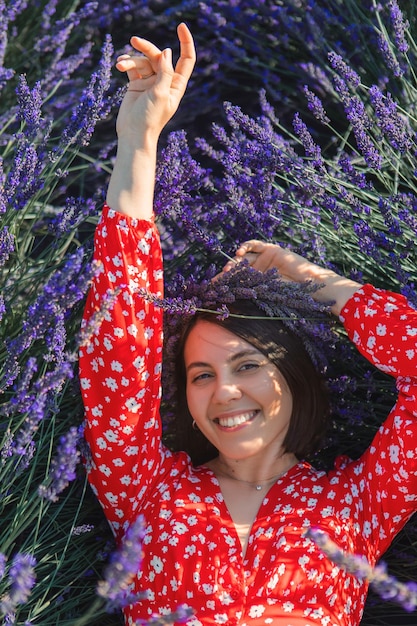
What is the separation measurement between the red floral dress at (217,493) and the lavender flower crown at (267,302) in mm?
77

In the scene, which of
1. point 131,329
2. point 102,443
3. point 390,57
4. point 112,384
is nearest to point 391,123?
point 390,57

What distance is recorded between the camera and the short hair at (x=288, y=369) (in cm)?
195

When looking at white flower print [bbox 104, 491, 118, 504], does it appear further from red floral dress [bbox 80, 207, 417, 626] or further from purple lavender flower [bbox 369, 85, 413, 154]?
purple lavender flower [bbox 369, 85, 413, 154]

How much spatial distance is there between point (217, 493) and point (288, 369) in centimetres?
30

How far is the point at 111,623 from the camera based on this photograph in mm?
2092

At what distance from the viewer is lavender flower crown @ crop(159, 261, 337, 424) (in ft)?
6.23

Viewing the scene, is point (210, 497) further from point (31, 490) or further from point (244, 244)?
point (244, 244)

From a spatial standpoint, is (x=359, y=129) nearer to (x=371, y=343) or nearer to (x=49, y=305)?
(x=371, y=343)

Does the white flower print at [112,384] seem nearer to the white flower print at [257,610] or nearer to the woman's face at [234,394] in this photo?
the woman's face at [234,394]

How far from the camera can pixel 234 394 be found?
73.6 inches

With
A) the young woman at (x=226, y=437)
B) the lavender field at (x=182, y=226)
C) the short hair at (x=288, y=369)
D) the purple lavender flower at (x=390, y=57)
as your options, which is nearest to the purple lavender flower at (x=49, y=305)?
the lavender field at (x=182, y=226)

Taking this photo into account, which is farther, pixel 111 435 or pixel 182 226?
pixel 182 226

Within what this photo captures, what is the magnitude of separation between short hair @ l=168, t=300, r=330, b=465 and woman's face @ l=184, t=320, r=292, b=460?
0.06 feet

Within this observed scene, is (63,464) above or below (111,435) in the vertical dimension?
above
